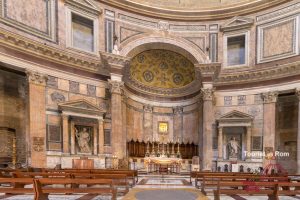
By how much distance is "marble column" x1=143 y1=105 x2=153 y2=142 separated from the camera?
21.0 m

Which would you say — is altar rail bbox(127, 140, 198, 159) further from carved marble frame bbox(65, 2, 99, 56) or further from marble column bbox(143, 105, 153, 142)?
carved marble frame bbox(65, 2, 99, 56)

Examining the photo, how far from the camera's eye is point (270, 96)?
1688 cm

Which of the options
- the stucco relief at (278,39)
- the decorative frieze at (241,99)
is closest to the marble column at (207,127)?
the decorative frieze at (241,99)

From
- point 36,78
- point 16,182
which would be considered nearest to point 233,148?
point 36,78

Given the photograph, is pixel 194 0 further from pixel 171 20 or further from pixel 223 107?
pixel 223 107

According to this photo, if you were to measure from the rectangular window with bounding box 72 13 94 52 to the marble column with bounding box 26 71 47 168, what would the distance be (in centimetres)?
421

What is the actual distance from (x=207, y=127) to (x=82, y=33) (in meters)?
12.7

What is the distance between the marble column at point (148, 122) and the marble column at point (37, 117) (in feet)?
32.4

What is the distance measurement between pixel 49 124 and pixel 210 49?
1461 cm

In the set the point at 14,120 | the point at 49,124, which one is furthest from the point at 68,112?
the point at 14,120

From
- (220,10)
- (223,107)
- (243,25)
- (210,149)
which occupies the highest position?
(220,10)

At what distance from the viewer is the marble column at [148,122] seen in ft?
69.1

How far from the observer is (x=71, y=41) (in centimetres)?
1569

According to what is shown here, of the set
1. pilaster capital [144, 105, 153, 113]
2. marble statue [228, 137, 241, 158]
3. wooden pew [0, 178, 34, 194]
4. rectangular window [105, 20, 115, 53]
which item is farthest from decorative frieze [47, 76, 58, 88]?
marble statue [228, 137, 241, 158]
